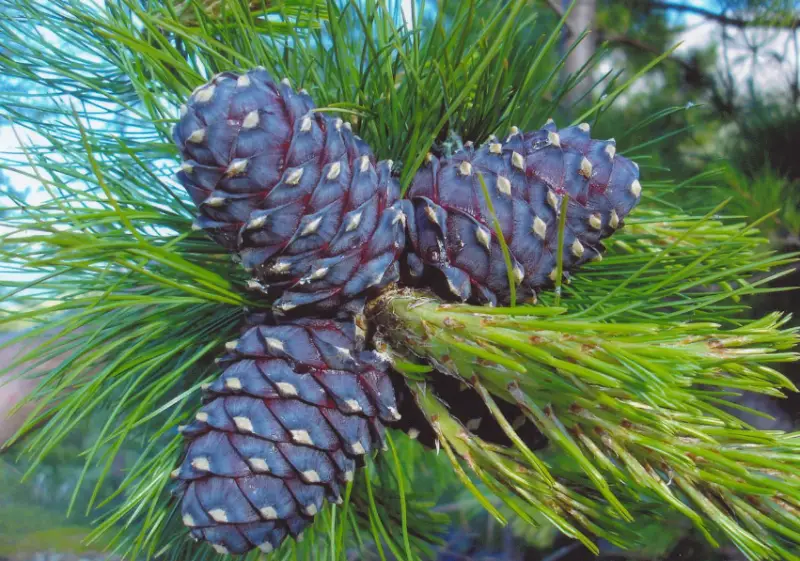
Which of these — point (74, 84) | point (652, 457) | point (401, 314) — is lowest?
point (652, 457)

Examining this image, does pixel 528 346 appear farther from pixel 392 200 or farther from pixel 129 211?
pixel 129 211

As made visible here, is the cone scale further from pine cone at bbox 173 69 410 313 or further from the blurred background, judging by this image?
the blurred background

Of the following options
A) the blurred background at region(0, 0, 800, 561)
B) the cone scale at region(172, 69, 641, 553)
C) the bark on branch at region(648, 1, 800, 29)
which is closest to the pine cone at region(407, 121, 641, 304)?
the cone scale at region(172, 69, 641, 553)

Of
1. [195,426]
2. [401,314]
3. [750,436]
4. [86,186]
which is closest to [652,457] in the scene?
[750,436]

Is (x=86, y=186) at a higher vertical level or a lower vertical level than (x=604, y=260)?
higher

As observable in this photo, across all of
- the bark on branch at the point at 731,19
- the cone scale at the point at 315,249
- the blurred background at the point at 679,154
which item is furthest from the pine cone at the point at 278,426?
the bark on branch at the point at 731,19

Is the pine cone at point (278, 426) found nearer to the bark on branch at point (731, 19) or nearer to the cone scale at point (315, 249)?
the cone scale at point (315, 249)
